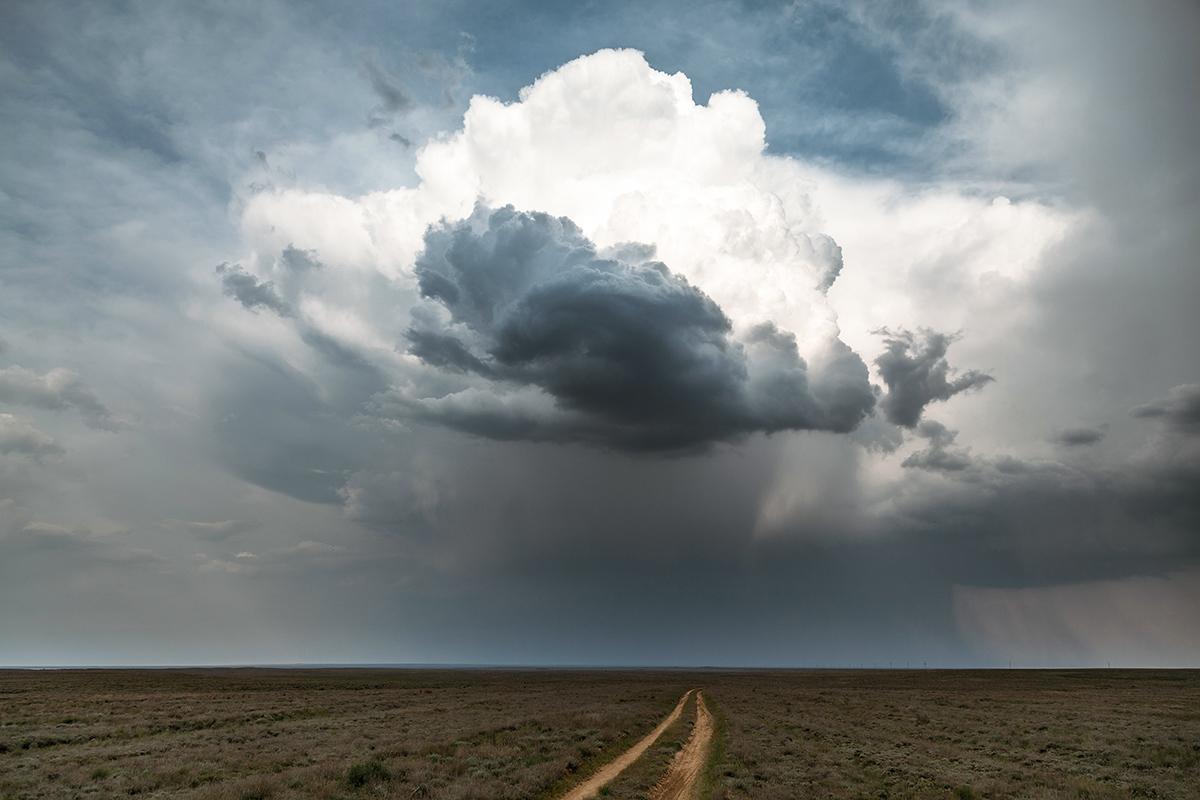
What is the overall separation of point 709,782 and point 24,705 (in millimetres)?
59732

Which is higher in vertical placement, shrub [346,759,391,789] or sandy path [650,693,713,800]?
shrub [346,759,391,789]

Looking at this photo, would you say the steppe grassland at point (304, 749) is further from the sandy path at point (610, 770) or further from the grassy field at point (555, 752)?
the sandy path at point (610, 770)

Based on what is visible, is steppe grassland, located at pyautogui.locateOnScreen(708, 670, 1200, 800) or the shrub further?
steppe grassland, located at pyautogui.locateOnScreen(708, 670, 1200, 800)

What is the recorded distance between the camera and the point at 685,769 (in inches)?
926

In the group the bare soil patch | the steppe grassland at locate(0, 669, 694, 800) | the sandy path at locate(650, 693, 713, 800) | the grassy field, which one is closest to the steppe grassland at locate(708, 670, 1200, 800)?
the grassy field

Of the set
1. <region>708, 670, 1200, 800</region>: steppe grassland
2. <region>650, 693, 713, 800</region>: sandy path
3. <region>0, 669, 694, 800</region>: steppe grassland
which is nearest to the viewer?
<region>0, 669, 694, 800</region>: steppe grassland

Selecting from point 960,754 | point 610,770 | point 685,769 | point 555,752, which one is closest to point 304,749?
point 555,752

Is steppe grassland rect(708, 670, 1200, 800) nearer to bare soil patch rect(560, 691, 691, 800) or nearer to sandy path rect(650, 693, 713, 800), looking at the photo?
sandy path rect(650, 693, 713, 800)

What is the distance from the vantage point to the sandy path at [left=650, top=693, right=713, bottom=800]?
19.6 metres

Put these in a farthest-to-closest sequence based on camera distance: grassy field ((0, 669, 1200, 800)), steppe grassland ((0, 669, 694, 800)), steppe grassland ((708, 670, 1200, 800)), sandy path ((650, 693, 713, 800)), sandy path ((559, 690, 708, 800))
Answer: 1. steppe grassland ((708, 670, 1200, 800))
2. grassy field ((0, 669, 1200, 800))
3. sandy path ((650, 693, 713, 800))
4. steppe grassland ((0, 669, 694, 800))
5. sandy path ((559, 690, 708, 800))

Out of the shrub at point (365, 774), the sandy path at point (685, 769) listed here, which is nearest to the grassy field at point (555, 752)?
the shrub at point (365, 774)

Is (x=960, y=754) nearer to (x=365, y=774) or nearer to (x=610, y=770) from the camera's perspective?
(x=610, y=770)

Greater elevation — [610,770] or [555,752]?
[610,770]

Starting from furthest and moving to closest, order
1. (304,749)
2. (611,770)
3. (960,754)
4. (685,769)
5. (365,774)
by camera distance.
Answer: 1. (960,754)
2. (304,749)
3. (685,769)
4. (611,770)
5. (365,774)
